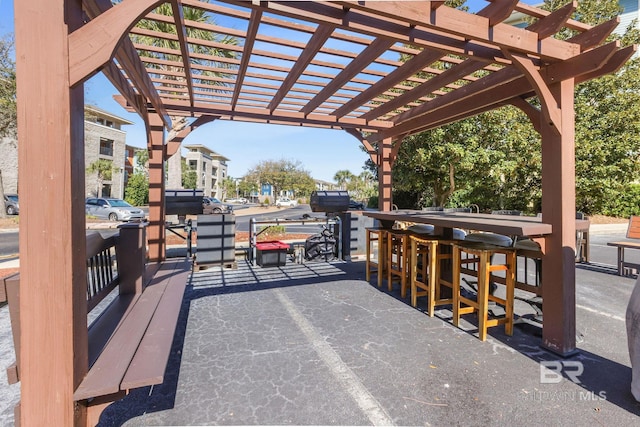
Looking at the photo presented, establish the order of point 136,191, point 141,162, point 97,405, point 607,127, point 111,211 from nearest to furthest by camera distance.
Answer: point 97,405 → point 607,127 → point 111,211 → point 136,191 → point 141,162

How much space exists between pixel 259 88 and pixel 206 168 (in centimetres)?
5002

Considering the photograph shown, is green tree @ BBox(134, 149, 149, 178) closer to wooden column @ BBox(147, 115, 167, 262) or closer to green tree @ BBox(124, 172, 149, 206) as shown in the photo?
green tree @ BBox(124, 172, 149, 206)

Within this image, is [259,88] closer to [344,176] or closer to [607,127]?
[607,127]

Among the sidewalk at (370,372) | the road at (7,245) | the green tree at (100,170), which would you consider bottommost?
the sidewalk at (370,372)

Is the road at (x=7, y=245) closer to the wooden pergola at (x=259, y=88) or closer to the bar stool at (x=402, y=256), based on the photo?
the wooden pergola at (x=259, y=88)

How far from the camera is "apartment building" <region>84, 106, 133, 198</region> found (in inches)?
984

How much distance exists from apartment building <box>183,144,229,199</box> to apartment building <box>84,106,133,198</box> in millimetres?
14731

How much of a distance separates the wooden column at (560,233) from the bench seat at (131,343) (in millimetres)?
3174

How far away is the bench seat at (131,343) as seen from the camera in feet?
5.07

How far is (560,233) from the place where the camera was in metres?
2.80

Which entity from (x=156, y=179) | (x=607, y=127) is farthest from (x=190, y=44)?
(x=607, y=127)

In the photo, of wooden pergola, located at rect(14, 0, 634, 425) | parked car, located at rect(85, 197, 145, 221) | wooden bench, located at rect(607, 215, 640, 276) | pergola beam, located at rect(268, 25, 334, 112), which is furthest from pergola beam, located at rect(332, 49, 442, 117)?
parked car, located at rect(85, 197, 145, 221)

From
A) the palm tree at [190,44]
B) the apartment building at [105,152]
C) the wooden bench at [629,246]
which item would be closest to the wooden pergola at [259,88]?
the palm tree at [190,44]

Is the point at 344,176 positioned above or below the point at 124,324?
above
